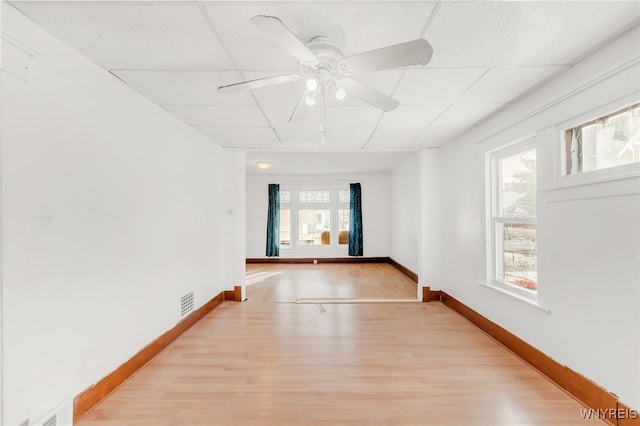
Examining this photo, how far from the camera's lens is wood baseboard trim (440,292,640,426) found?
172 cm

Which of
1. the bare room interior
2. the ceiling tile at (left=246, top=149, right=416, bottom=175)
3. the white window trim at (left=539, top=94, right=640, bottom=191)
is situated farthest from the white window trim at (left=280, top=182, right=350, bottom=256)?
the white window trim at (left=539, top=94, right=640, bottom=191)

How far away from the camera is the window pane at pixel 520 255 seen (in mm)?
2586

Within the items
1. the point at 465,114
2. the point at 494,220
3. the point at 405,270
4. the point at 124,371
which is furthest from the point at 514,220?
the point at 124,371

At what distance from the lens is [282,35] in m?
1.28

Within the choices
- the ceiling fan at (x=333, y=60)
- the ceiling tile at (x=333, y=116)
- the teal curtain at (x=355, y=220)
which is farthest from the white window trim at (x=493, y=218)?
the teal curtain at (x=355, y=220)

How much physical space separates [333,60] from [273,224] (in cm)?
638

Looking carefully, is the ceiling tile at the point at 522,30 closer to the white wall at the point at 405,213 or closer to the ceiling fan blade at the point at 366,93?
the ceiling fan blade at the point at 366,93

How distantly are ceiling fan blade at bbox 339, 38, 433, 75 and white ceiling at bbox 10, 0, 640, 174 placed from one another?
247 millimetres

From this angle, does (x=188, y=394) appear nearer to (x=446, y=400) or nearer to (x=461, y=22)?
(x=446, y=400)

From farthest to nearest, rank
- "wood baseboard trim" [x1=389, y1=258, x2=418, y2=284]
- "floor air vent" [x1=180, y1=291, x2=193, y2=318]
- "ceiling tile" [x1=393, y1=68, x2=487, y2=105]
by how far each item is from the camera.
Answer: "wood baseboard trim" [x1=389, y1=258, x2=418, y2=284]
"floor air vent" [x1=180, y1=291, x2=193, y2=318]
"ceiling tile" [x1=393, y1=68, x2=487, y2=105]

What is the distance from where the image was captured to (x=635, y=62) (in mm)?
1596

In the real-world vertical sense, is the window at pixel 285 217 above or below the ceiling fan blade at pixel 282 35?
below

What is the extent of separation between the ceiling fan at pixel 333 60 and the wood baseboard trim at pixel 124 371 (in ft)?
7.22

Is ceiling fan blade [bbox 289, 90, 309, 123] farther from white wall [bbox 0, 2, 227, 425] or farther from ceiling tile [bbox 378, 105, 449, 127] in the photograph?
white wall [bbox 0, 2, 227, 425]
